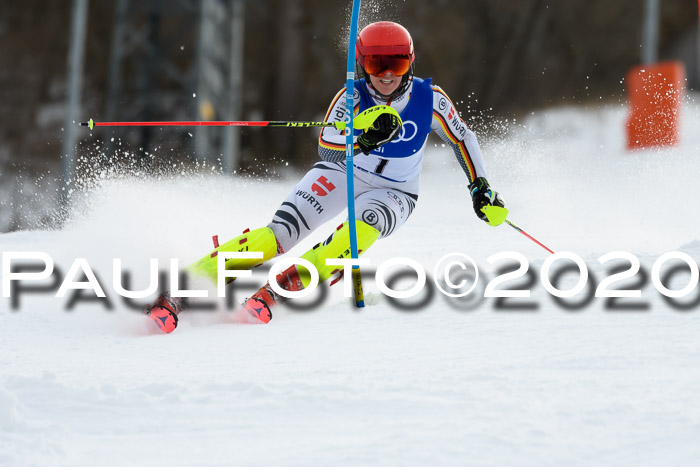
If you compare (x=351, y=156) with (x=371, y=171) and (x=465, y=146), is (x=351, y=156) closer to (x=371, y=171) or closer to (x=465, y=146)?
(x=371, y=171)

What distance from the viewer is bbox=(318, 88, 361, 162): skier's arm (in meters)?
4.43

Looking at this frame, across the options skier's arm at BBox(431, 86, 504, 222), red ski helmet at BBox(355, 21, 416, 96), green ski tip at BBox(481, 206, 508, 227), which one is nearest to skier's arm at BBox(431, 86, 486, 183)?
skier's arm at BBox(431, 86, 504, 222)

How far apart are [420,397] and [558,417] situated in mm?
404

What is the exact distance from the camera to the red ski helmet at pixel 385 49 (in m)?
4.34

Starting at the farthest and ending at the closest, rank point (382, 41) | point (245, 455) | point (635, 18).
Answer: point (635, 18) < point (382, 41) < point (245, 455)

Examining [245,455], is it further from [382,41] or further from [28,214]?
[28,214]

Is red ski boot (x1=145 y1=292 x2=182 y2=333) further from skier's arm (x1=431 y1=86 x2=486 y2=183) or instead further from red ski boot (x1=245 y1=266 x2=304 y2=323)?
skier's arm (x1=431 y1=86 x2=486 y2=183)

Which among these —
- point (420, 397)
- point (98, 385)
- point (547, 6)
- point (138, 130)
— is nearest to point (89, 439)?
point (98, 385)

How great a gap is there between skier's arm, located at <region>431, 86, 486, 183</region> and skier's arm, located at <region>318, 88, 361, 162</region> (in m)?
0.43

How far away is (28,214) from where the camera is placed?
432 inches

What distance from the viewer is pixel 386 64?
435cm

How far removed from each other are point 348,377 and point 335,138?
1807 millimetres

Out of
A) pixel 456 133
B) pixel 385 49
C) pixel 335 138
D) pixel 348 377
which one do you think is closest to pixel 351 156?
pixel 335 138

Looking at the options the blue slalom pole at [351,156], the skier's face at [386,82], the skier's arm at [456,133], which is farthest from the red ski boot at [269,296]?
the skier's arm at [456,133]
